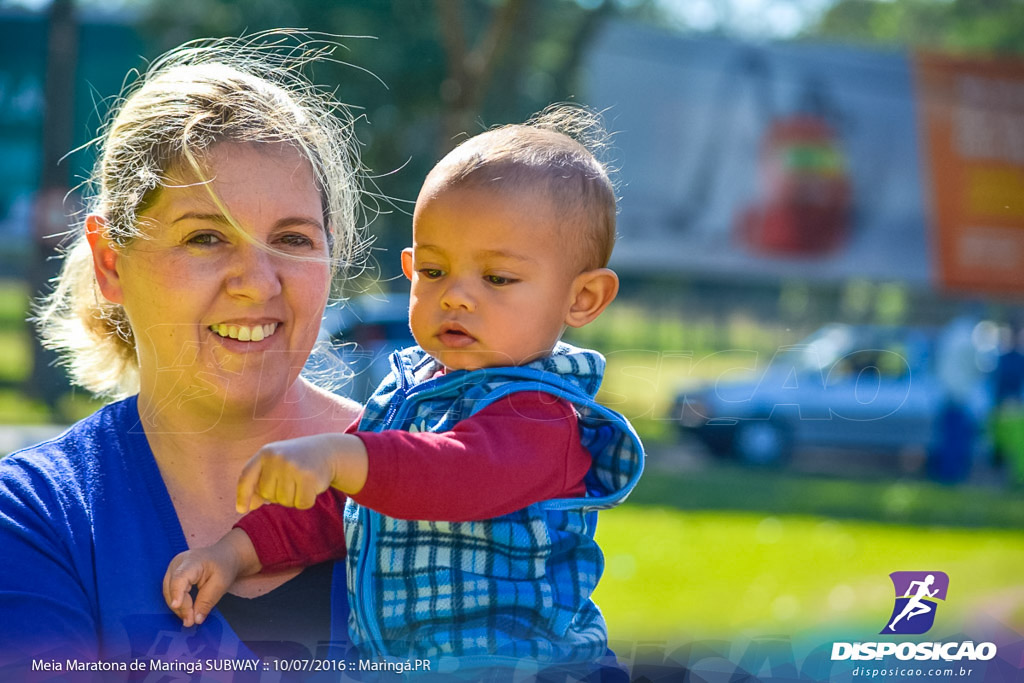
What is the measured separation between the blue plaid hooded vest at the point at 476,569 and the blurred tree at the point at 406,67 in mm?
400

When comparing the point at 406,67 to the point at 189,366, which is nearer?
the point at 189,366

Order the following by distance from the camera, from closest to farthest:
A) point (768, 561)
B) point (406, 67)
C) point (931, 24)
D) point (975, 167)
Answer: point (406, 67) → point (768, 561) → point (975, 167) → point (931, 24)

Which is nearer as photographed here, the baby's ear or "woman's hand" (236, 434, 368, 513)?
"woman's hand" (236, 434, 368, 513)

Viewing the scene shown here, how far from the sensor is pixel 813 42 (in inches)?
456

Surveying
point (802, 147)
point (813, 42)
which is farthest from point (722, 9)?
point (802, 147)

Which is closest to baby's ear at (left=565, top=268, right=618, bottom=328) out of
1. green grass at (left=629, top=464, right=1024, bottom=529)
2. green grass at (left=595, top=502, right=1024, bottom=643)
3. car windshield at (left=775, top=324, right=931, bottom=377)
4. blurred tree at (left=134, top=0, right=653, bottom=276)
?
blurred tree at (left=134, top=0, right=653, bottom=276)

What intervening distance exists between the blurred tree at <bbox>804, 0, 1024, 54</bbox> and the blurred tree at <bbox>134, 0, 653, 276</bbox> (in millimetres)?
4098

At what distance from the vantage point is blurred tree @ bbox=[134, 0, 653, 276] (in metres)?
2.08

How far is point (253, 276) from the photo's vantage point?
4.46 feet

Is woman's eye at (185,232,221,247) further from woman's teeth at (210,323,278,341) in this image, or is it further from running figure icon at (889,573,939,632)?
running figure icon at (889,573,939,632)

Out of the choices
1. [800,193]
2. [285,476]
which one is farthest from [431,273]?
[800,193]

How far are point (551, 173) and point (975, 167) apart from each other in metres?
8.91

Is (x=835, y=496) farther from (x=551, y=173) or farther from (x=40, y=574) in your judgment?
(x=40, y=574)

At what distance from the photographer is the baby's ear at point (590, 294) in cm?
141
